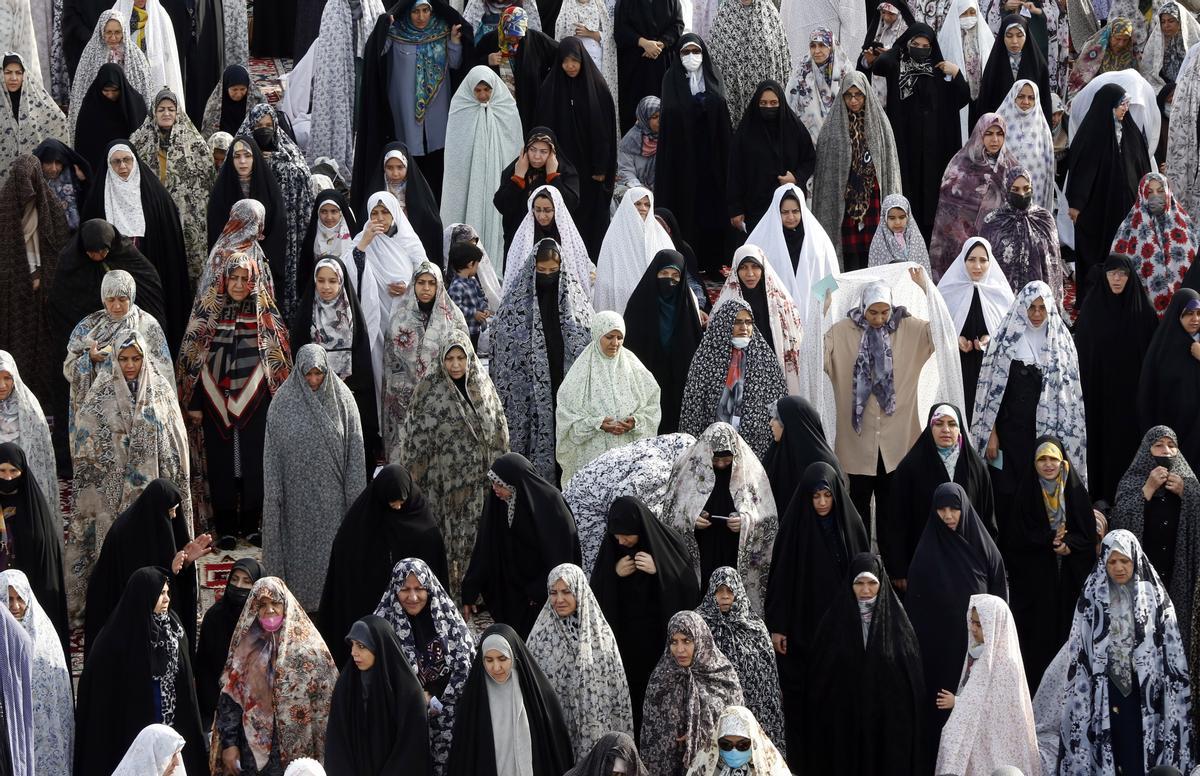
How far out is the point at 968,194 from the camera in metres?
12.9

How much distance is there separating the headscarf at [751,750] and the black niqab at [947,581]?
42.5 inches

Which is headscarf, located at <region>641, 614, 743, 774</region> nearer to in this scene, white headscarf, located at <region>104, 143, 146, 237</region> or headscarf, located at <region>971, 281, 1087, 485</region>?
headscarf, located at <region>971, 281, 1087, 485</region>

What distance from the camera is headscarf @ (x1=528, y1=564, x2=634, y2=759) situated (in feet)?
30.9

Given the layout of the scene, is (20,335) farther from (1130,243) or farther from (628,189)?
(1130,243)

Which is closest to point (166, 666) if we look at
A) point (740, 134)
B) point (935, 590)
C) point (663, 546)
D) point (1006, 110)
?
point (663, 546)

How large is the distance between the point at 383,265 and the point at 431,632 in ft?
9.87

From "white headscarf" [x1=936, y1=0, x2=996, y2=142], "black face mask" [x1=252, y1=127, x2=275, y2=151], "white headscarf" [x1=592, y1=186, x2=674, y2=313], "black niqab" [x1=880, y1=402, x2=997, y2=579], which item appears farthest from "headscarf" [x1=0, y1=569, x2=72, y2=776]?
"white headscarf" [x1=936, y1=0, x2=996, y2=142]

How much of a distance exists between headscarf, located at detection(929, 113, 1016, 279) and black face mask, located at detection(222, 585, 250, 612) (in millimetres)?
4395

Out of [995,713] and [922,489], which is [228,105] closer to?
[922,489]

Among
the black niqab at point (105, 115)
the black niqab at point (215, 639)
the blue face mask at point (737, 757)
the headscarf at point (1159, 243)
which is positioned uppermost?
the black niqab at point (105, 115)

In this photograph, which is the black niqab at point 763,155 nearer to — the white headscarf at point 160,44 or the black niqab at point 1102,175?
the black niqab at point 1102,175

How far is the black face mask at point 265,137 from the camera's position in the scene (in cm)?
1273

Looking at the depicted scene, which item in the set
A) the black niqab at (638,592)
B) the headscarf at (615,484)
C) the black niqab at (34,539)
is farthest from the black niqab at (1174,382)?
the black niqab at (34,539)

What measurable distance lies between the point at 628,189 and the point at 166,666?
4292 mm
